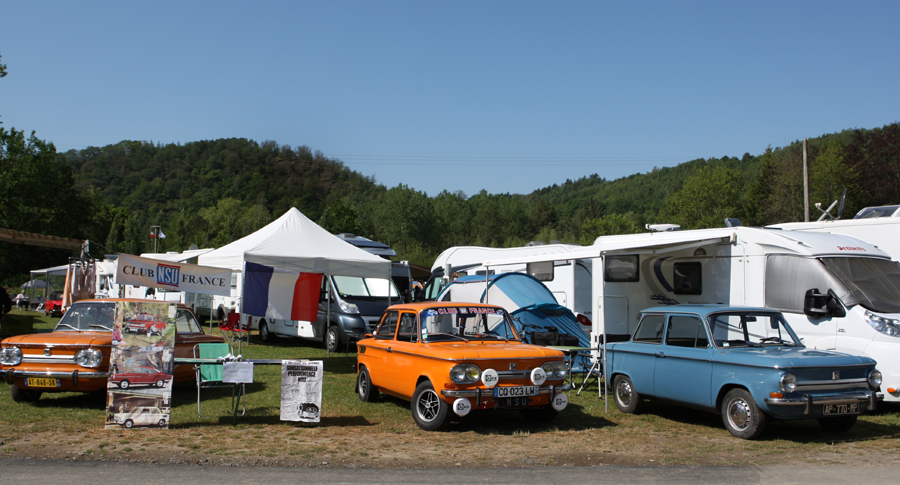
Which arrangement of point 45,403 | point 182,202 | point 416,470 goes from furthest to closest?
point 182,202, point 45,403, point 416,470

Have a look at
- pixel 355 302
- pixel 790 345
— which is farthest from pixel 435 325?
pixel 355 302

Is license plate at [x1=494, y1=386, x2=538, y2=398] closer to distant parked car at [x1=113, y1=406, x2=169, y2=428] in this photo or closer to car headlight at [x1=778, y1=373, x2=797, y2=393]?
car headlight at [x1=778, y1=373, x2=797, y2=393]

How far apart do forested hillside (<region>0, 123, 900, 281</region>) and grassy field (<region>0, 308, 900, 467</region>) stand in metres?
17.5

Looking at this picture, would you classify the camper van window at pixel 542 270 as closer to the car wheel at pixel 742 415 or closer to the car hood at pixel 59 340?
the car wheel at pixel 742 415

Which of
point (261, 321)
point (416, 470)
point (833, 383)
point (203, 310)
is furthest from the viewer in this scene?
point (203, 310)

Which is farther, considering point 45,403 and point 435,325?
point 45,403

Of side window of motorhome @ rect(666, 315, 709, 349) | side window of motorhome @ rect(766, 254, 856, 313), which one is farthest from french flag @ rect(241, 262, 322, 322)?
side window of motorhome @ rect(766, 254, 856, 313)

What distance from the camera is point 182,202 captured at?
334 feet

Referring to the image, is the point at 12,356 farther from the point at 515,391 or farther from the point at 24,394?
the point at 515,391

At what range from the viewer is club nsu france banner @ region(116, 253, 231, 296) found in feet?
37.9

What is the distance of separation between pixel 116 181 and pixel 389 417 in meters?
113

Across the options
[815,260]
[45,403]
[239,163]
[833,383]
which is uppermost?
[239,163]

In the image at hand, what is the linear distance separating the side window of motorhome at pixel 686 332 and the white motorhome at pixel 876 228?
15.9 ft

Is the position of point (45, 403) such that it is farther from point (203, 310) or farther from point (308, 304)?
point (203, 310)
